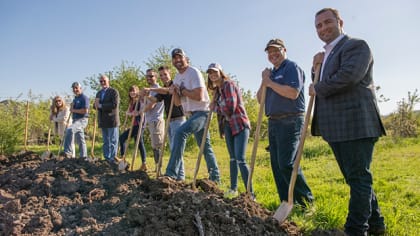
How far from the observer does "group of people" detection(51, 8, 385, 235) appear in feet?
8.54

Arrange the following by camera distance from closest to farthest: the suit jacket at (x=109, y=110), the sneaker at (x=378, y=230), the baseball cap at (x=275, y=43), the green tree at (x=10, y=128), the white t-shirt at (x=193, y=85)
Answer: the sneaker at (x=378, y=230) → the baseball cap at (x=275, y=43) → the white t-shirt at (x=193, y=85) → the suit jacket at (x=109, y=110) → the green tree at (x=10, y=128)

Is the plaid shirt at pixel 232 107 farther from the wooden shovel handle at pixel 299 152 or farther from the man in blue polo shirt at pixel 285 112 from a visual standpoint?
the wooden shovel handle at pixel 299 152

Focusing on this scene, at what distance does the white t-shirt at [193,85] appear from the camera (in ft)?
15.1

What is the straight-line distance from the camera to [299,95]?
3.62 meters

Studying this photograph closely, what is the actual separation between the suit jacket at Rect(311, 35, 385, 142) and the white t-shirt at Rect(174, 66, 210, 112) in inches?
81.8

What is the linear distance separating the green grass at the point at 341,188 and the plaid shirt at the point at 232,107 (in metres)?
0.99

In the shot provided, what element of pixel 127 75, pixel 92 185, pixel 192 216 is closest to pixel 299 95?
pixel 192 216

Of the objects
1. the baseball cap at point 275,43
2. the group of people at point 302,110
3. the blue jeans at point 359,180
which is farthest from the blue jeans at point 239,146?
the blue jeans at point 359,180

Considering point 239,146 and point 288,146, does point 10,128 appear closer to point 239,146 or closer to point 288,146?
point 239,146

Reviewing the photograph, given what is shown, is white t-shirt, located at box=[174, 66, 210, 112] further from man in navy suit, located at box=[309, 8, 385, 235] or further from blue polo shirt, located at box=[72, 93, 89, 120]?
blue polo shirt, located at box=[72, 93, 89, 120]

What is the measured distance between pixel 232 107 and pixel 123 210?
1856 millimetres

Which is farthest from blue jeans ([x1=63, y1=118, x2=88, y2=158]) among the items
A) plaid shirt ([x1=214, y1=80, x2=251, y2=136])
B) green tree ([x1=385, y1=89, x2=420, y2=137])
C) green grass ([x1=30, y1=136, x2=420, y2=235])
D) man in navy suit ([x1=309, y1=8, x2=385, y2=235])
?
green tree ([x1=385, y1=89, x2=420, y2=137])

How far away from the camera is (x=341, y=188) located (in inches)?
205

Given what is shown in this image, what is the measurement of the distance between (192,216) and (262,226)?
57 centimetres
